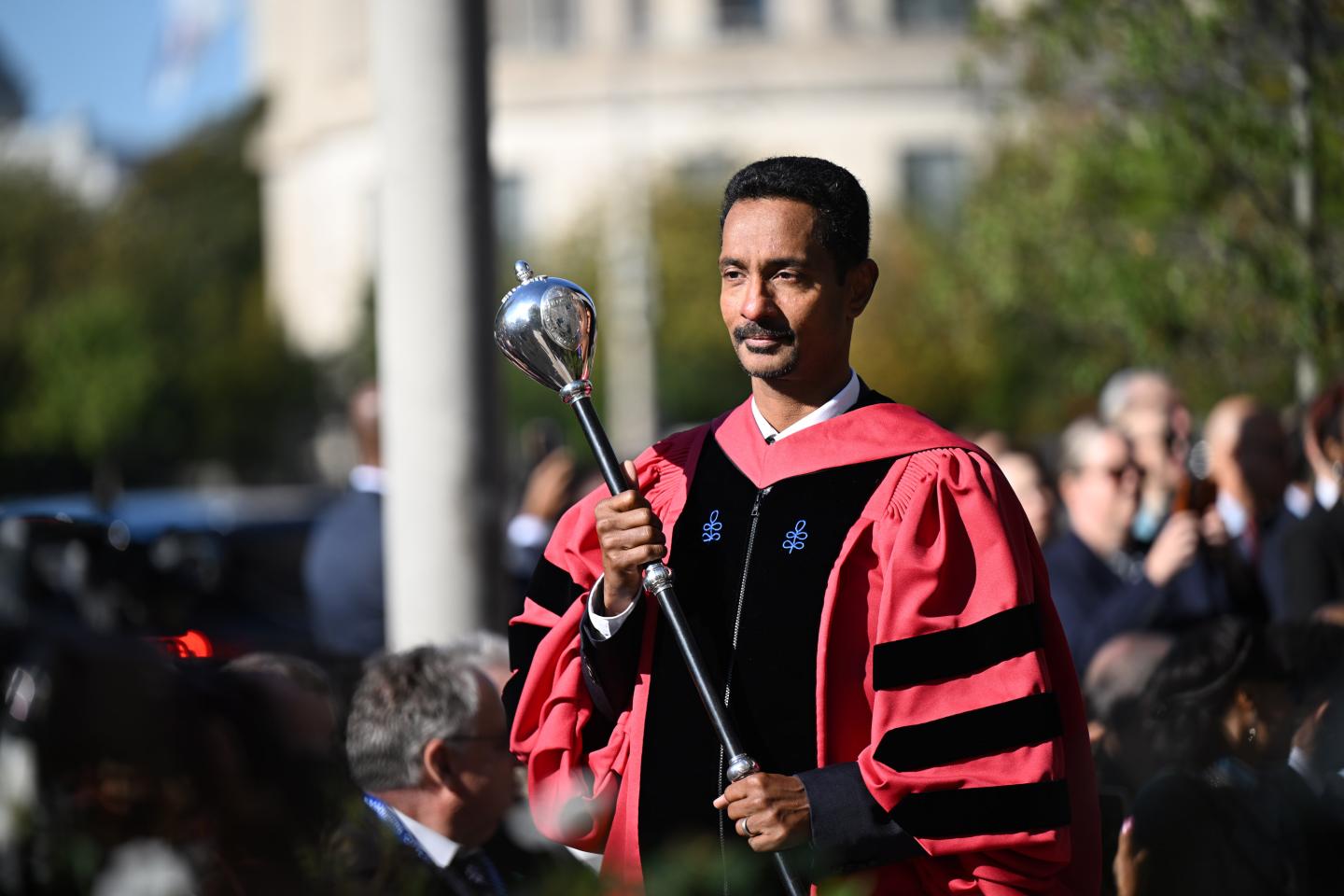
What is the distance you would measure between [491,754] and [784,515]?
4.18 ft

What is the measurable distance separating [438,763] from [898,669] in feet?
4.78

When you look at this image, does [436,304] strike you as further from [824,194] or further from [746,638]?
[746,638]

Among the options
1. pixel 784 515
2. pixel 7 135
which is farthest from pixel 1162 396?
pixel 7 135

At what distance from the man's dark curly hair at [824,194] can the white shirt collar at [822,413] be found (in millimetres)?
213

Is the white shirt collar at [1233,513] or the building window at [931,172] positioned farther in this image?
the building window at [931,172]

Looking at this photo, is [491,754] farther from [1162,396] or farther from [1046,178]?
[1046,178]

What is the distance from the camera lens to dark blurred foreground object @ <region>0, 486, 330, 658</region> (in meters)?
3.98

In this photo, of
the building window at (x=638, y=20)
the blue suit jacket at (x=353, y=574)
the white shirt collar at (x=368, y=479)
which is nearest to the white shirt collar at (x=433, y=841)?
the blue suit jacket at (x=353, y=574)

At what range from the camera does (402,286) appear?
5.50 m

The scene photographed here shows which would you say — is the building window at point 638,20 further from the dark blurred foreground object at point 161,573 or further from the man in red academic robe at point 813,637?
the man in red academic robe at point 813,637

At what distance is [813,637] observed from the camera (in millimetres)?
3096

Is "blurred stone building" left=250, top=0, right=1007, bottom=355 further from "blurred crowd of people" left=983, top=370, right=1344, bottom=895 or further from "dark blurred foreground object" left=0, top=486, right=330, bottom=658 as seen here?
"blurred crowd of people" left=983, top=370, right=1344, bottom=895

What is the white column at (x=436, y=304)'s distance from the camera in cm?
547

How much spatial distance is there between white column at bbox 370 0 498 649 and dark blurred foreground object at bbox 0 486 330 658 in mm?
708
